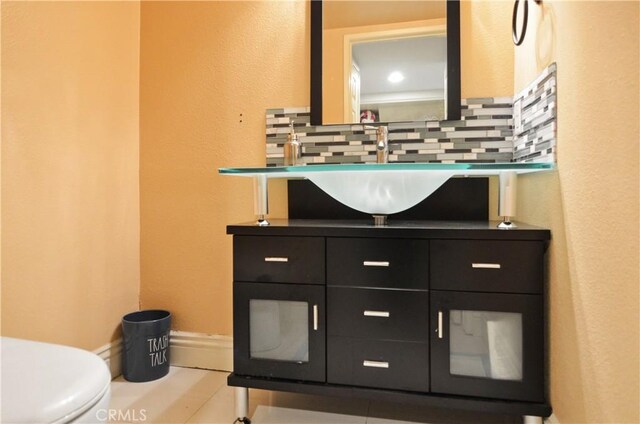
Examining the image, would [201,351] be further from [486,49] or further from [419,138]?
[486,49]

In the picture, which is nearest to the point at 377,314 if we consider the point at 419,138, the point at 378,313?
the point at 378,313

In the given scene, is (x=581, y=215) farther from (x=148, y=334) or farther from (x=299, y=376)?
(x=148, y=334)

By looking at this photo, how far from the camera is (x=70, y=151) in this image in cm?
162

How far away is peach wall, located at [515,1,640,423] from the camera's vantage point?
825 millimetres

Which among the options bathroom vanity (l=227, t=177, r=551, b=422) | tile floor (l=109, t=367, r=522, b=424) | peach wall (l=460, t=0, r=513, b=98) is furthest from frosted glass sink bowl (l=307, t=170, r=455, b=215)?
tile floor (l=109, t=367, r=522, b=424)

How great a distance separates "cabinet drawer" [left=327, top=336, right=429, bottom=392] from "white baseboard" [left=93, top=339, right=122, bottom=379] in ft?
3.65

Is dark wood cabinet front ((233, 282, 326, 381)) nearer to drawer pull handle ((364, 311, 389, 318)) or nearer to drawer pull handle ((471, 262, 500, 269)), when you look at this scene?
drawer pull handle ((364, 311, 389, 318))

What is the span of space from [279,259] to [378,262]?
1.14 ft

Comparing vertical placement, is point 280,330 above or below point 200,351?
above

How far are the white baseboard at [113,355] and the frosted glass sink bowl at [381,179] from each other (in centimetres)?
107

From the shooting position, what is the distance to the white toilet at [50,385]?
2.35 ft

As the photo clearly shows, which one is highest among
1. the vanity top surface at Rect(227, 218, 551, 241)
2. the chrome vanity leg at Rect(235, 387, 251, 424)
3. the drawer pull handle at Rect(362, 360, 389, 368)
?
the vanity top surface at Rect(227, 218, 551, 241)

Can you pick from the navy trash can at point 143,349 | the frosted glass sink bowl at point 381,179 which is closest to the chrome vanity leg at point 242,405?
the navy trash can at point 143,349

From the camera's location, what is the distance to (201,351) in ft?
6.44
